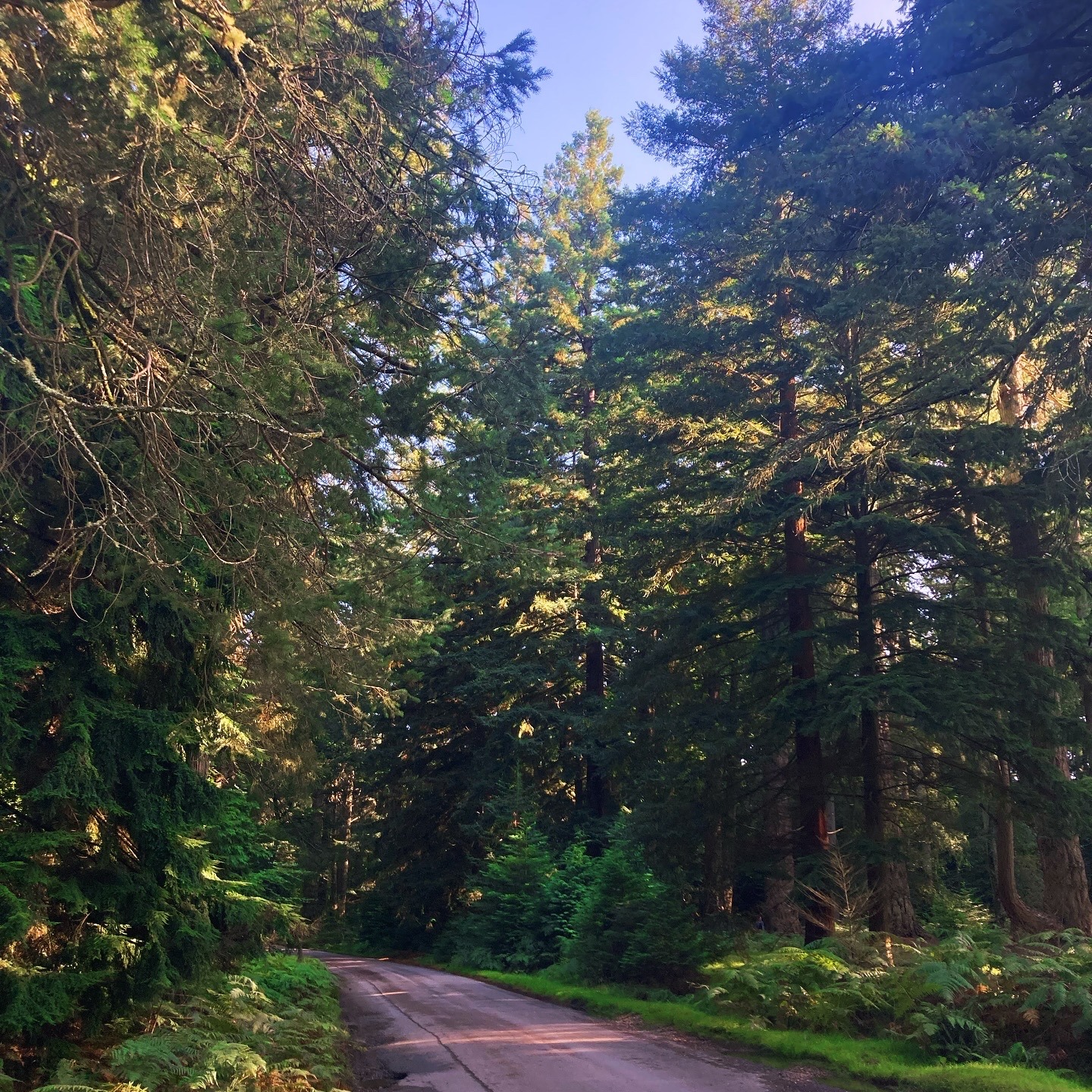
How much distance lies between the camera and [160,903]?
6.42 meters

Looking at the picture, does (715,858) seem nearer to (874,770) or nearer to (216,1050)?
(874,770)

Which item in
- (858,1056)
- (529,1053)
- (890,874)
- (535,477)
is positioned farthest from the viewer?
(890,874)

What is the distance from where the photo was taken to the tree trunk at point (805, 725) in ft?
42.5

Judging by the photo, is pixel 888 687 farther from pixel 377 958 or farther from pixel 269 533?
pixel 377 958

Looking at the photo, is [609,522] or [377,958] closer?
[609,522]

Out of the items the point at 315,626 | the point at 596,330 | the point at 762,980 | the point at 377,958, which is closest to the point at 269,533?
the point at 315,626

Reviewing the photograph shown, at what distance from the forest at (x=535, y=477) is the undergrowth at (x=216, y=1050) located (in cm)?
6

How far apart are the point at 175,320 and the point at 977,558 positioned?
12.1 meters

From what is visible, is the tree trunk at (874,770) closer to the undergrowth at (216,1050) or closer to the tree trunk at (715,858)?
the tree trunk at (715,858)

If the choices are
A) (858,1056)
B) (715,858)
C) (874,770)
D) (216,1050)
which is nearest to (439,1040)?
(216,1050)

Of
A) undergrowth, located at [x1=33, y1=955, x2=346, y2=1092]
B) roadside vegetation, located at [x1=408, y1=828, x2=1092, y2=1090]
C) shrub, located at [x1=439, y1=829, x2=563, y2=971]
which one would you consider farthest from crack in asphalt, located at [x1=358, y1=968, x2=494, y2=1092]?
shrub, located at [x1=439, y1=829, x2=563, y2=971]

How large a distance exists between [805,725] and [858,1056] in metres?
5.22

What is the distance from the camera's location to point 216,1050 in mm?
6250

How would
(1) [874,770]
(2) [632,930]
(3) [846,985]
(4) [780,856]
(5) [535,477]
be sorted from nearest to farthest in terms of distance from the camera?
1. (3) [846,985]
2. (5) [535,477]
3. (1) [874,770]
4. (4) [780,856]
5. (2) [632,930]
